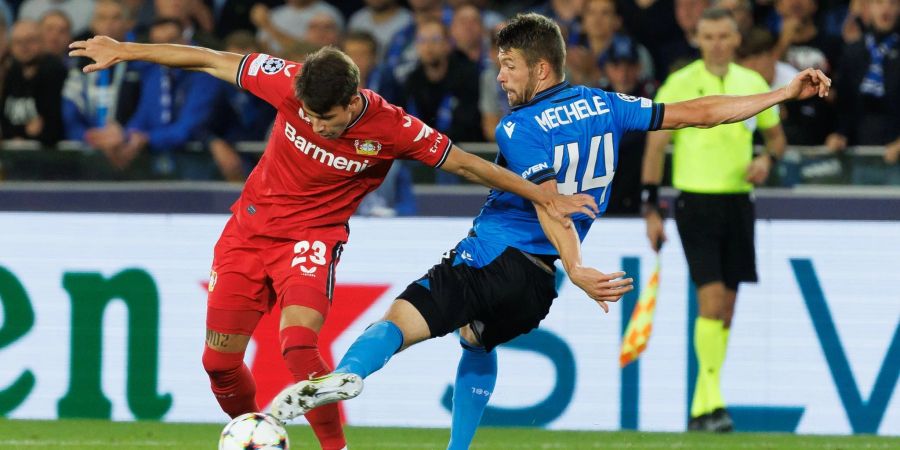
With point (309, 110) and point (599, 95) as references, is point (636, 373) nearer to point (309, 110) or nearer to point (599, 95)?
point (599, 95)

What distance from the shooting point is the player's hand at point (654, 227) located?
903 centimetres

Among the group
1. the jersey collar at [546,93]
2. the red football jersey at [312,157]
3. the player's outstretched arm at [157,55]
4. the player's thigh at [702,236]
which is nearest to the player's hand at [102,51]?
the player's outstretched arm at [157,55]

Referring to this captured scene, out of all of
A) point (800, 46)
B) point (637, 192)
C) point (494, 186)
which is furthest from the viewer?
point (800, 46)

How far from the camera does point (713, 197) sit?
9.05 m

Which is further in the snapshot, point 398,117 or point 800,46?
point 800,46

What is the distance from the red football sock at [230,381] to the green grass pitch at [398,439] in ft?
3.25

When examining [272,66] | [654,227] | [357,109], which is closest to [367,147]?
[357,109]

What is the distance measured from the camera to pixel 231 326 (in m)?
6.76

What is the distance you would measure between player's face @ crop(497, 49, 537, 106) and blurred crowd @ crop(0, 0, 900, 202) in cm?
430

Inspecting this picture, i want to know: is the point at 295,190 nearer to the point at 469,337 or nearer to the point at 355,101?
the point at 355,101

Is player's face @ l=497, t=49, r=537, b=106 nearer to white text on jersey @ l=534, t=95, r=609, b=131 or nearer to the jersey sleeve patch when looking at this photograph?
white text on jersey @ l=534, t=95, r=609, b=131

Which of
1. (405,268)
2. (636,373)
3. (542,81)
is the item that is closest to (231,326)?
(542,81)

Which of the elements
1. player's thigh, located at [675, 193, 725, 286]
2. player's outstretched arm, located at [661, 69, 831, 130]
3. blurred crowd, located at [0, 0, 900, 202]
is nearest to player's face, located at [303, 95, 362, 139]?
player's outstretched arm, located at [661, 69, 831, 130]

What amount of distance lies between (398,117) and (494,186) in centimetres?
62
